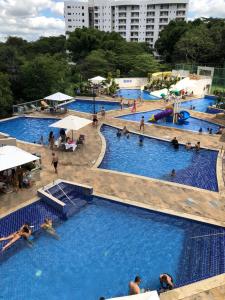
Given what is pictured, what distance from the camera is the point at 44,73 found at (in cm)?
3291

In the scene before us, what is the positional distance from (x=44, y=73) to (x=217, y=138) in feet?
69.5

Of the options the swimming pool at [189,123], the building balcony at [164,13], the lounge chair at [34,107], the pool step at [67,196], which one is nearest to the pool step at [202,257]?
the pool step at [67,196]

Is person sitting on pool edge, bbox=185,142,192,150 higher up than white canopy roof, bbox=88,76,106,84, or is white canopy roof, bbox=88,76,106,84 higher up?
white canopy roof, bbox=88,76,106,84

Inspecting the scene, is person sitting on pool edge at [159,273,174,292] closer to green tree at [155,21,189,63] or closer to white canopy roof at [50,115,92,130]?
white canopy roof at [50,115,92,130]

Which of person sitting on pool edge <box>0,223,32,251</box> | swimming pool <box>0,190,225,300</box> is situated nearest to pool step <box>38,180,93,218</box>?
swimming pool <box>0,190,225,300</box>

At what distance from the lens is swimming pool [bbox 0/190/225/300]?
931 centimetres

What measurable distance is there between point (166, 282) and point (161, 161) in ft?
33.9

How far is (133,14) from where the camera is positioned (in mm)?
99000

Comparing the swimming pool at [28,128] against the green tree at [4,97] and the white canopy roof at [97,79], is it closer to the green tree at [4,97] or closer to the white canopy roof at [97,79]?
the green tree at [4,97]

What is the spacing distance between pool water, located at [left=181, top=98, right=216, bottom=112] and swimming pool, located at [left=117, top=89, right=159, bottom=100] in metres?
4.89

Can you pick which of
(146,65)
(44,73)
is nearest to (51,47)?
(146,65)

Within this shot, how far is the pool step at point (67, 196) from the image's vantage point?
42.0 ft

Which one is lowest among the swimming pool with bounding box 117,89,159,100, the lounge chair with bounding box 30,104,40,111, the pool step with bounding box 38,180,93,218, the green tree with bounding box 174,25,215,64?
the pool step with bounding box 38,180,93,218

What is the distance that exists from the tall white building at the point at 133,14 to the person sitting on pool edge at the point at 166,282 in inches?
3913
